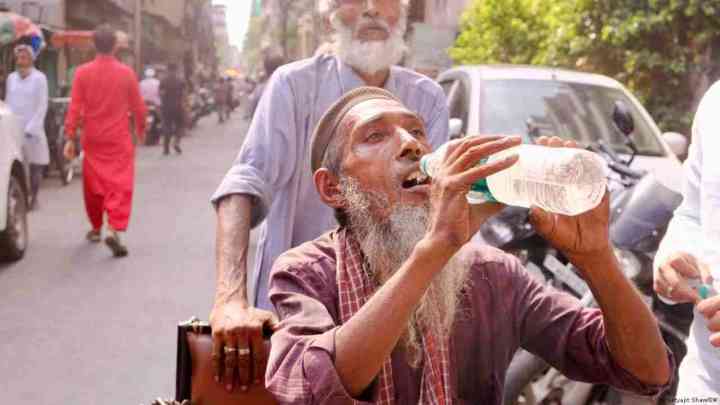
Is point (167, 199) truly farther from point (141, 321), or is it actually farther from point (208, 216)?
point (141, 321)

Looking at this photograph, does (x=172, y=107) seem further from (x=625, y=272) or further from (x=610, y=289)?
(x=610, y=289)

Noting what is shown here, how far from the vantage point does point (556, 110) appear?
6.92 meters

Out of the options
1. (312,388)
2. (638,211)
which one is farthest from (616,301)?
(638,211)

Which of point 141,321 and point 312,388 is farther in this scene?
point 141,321

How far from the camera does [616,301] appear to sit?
191cm

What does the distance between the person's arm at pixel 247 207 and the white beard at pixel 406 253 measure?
0.91ft

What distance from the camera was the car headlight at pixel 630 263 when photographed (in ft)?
13.4

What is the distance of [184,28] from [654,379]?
54086 millimetres

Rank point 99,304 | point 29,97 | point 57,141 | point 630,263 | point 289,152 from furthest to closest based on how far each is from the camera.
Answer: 1. point 57,141
2. point 29,97
3. point 99,304
4. point 630,263
5. point 289,152

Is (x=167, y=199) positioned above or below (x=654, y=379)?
below

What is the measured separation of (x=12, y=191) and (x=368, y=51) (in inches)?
235

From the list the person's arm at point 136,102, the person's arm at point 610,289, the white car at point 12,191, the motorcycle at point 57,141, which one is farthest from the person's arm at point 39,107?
the person's arm at point 610,289

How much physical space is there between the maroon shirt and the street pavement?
311 centimetres

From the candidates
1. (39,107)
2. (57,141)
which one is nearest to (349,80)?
(39,107)
